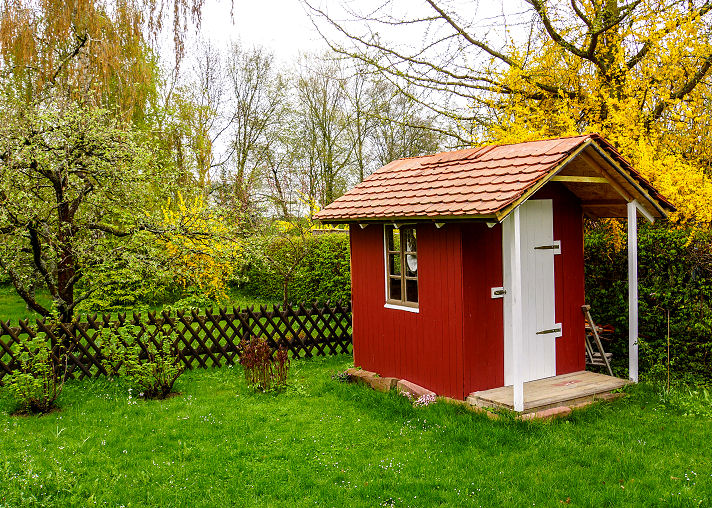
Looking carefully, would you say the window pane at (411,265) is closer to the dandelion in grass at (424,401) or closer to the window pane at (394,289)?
the window pane at (394,289)

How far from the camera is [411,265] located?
26.6 ft

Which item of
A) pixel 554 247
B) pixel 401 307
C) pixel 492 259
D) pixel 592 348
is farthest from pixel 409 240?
pixel 592 348

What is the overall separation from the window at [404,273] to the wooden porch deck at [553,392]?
64.3 inches

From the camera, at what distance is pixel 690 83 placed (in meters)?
8.77

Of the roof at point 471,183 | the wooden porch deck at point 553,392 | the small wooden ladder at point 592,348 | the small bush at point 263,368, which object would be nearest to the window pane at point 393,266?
the roof at point 471,183

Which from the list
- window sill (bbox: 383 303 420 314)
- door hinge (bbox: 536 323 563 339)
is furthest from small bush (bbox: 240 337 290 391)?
A: door hinge (bbox: 536 323 563 339)

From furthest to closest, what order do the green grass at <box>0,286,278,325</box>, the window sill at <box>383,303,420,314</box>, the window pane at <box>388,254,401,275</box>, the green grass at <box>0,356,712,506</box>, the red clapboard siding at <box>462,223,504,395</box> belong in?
1. the green grass at <box>0,286,278,325</box>
2. the window pane at <box>388,254,401,275</box>
3. the window sill at <box>383,303,420,314</box>
4. the red clapboard siding at <box>462,223,504,395</box>
5. the green grass at <box>0,356,712,506</box>

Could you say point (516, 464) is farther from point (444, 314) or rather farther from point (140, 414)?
point (140, 414)

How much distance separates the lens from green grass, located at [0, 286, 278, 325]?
15000mm

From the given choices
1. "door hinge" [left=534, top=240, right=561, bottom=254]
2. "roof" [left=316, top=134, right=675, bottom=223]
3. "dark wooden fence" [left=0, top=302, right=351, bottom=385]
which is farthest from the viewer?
"dark wooden fence" [left=0, top=302, right=351, bottom=385]

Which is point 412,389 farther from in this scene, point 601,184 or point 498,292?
point 601,184

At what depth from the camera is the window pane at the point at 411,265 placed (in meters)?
8.04

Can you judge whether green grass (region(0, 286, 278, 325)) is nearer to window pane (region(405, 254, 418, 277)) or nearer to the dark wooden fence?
the dark wooden fence

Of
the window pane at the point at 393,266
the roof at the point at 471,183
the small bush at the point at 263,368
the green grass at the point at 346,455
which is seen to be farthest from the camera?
the window pane at the point at 393,266
